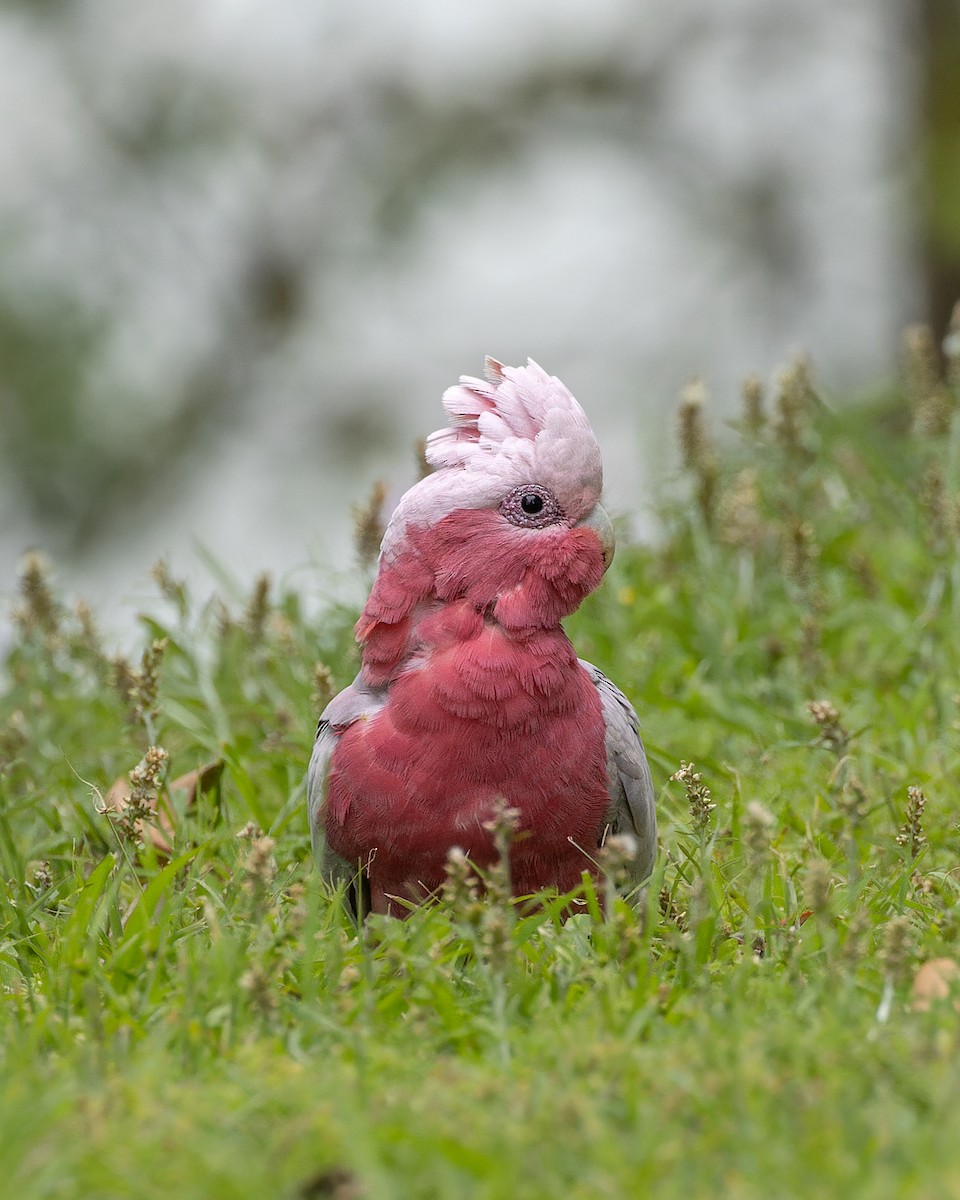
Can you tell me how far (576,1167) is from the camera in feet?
5.57

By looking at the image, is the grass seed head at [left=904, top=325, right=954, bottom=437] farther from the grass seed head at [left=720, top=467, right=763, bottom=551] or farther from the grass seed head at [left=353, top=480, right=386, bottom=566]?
the grass seed head at [left=353, top=480, right=386, bottom=566]

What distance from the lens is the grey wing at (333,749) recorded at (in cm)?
285

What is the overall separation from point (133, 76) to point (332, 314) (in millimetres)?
2239

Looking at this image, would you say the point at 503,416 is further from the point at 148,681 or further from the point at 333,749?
the point at 148,681

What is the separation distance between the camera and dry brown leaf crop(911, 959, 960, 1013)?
6.95 ft

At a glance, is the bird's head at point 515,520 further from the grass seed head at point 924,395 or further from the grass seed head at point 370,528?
the grass seed head at point 924,395

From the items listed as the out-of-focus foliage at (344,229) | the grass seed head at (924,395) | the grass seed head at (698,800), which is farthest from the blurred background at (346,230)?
the grass seed head at (698,800)

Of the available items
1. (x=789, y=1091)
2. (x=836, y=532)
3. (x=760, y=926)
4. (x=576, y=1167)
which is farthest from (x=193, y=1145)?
(x=836, y=532)

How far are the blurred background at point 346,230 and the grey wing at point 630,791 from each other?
6.89m

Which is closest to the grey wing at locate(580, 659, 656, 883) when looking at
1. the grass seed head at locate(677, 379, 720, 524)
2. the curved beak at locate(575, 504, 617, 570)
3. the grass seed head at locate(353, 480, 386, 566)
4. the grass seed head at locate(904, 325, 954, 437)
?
the curved beak at locate(575, 504, 617, 570)

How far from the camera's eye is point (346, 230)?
10.6 m

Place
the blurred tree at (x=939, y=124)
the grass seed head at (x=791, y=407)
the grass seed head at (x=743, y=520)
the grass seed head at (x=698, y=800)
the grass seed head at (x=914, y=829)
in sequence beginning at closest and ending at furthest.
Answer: the grass seed head at (x=698, y=800) → the grass seed head at (x=914, y=829) → the grass seed head at (x=743, y=520) → the grass seed head at (x=791, y=407) → the blurred tree at (x=939, y=124)

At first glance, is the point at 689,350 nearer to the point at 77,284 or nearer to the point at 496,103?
the point at 496,103

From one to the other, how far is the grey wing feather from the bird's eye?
45 cm
